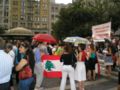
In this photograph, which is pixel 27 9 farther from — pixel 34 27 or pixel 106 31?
pixel 106 31

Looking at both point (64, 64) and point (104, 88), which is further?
point (104, 88)

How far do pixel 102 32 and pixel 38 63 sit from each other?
6543mm

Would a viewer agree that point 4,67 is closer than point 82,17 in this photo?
Yes

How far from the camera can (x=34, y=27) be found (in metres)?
166

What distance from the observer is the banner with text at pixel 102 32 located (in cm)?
1912

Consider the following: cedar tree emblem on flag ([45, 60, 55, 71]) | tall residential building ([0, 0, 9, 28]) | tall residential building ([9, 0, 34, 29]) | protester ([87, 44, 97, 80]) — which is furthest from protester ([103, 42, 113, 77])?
tall residential building ([9, 0, 34, 29])

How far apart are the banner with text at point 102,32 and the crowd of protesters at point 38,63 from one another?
1.79 ft

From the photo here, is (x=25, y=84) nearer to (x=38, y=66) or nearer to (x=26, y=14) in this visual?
(x=38, y=66)

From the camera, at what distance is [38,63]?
14062 millimetres

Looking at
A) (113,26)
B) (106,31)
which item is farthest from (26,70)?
(113,26)

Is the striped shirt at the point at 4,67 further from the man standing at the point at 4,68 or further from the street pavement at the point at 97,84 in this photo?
the street pavement at the point at 97,84

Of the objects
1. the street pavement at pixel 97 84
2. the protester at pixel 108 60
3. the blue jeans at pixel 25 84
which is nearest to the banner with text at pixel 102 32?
the protester at pixel 108 60

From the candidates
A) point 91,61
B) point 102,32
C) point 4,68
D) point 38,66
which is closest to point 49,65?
point 38,66

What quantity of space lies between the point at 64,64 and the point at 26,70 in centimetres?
404
